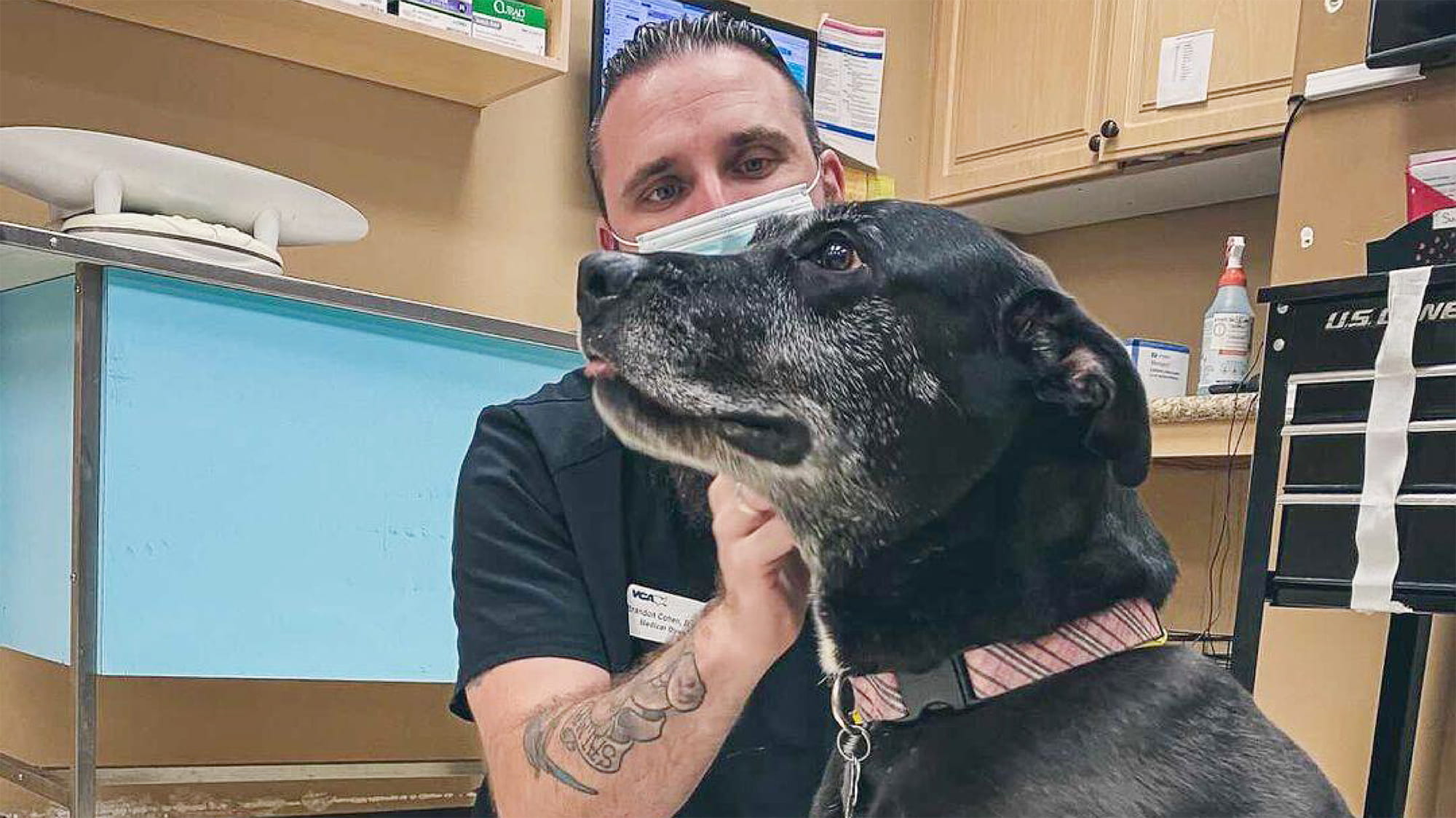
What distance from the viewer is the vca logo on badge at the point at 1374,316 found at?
1.32 meters

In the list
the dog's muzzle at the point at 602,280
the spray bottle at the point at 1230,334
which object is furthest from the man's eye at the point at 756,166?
the spray bottle at the point at 1230,334

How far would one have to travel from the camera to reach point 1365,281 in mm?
1411

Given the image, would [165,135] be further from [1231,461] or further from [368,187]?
[1231,461]

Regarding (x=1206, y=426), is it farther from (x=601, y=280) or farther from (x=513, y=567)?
(x=601, y=280)

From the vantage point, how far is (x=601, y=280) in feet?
2.79

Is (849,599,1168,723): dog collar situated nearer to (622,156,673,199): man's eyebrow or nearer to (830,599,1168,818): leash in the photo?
(830,599,1168,818): leash

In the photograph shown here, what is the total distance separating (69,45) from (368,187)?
Result: 57cm

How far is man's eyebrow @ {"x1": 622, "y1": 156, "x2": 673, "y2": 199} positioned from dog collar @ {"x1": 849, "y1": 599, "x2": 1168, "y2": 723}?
687mm

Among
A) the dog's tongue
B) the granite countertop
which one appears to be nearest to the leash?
the dog's tongue

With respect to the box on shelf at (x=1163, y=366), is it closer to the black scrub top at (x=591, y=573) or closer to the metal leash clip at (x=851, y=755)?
the black scrub top at (x=591, y=573)

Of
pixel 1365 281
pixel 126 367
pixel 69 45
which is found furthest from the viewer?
pixel 69 45

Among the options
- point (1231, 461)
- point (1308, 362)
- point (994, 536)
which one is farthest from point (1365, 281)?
point (1231, 461)

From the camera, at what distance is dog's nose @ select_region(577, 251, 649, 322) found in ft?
2.78

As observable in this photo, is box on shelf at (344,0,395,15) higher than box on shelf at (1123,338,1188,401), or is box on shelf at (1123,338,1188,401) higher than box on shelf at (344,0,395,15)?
box on shelf at (344,0,395,15)
